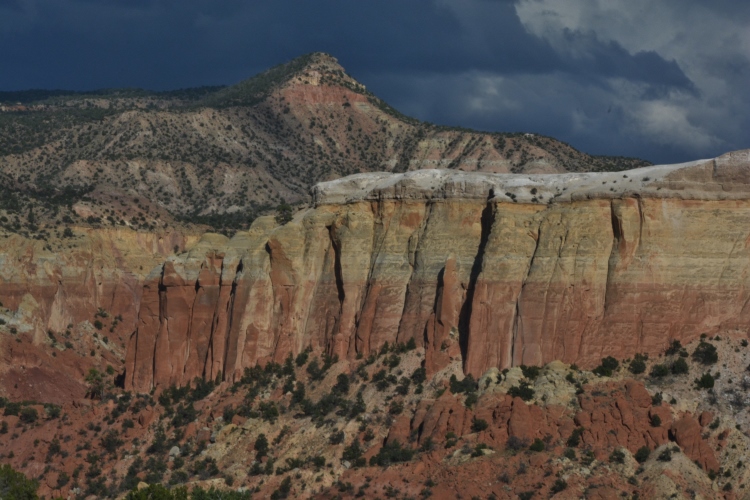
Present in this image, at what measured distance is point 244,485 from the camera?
68.6m

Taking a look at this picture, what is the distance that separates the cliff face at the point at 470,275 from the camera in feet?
225

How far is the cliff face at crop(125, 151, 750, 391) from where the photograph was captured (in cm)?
6844

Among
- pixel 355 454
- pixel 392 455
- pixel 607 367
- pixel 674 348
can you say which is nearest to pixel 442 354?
pixel 355 454

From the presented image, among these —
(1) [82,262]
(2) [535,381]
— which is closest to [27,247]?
(1) [82,262]

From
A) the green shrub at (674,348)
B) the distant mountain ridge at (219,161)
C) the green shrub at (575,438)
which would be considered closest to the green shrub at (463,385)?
the green shrub at (575,438)

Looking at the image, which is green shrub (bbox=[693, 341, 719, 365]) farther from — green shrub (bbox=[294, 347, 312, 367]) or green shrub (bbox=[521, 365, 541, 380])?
green shrub (bbox=[294, 347, 312, 367])

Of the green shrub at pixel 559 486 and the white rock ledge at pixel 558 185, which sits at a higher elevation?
the white rock ledge at pixel 558 185

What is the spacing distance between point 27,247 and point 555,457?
63152 millimetres

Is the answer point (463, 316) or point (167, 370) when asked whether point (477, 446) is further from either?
point (167, 370)

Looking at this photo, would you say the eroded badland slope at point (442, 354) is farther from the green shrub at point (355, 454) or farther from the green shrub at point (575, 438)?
the green shrub at point (575, 438)

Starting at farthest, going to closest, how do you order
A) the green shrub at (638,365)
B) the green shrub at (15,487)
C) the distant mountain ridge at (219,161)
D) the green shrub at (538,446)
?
1. the distant mountain ridge at (219,161)
2. the green shrub at (638,365)
3. the green shrub at (15,487)
4. the green shrub at (538,446)

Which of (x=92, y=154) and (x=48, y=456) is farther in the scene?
(x=92, y=154)

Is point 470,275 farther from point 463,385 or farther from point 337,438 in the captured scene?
point 337,438

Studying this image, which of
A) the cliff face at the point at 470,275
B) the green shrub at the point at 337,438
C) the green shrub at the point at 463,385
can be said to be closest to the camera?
the cliff face at the point at 470,275
